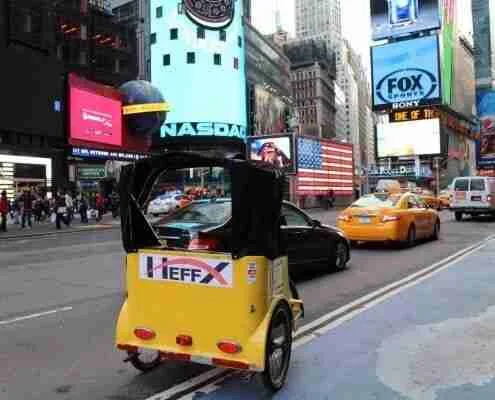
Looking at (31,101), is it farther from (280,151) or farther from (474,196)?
(474,196)

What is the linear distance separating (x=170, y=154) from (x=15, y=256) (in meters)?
11.0

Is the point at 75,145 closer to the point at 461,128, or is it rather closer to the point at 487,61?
the point at 461,128

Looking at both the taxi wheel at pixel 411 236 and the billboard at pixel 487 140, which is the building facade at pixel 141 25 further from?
the billboard at pixel 487 140

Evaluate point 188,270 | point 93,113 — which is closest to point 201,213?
point 188,270

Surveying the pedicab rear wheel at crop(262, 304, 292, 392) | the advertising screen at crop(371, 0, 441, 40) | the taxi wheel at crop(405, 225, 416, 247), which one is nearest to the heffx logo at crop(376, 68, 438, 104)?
the advertising screen at crop(371, 0, 441, 40)

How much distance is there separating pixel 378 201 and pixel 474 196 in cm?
1229

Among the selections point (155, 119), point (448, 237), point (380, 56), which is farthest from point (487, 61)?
point (448, 237)

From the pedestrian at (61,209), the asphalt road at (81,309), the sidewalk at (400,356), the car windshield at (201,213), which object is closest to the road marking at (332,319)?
the sidewalk at (400,356)

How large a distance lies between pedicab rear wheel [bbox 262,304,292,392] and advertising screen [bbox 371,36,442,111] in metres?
78.7

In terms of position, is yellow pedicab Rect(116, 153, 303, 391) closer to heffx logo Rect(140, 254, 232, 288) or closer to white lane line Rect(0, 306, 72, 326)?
heffx logo Rect(140, 254, 232, 288)

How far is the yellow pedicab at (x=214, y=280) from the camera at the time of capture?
4.61 metres

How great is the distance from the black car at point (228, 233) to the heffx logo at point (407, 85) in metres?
73.0

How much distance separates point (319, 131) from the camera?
161250 millimetres

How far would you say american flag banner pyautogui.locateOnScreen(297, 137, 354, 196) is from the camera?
1950 inches
